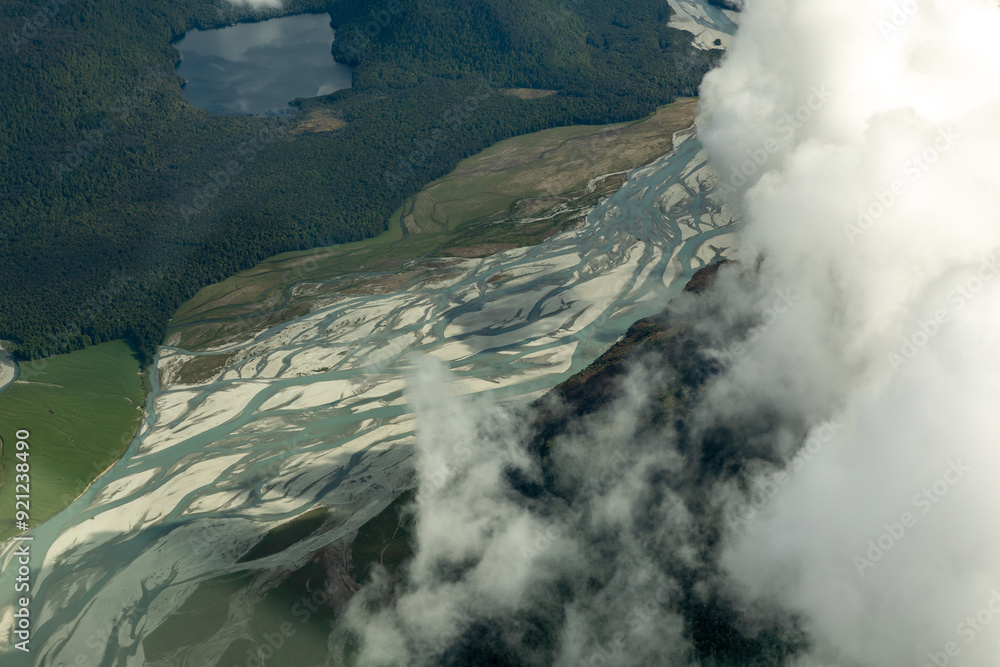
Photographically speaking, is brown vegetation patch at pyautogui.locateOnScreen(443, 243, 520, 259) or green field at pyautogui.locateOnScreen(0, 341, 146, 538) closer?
green field at pyautogui.locateOnScreen(0, 341, 146, 538)

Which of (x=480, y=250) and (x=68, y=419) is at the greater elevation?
(x=68, y=419)

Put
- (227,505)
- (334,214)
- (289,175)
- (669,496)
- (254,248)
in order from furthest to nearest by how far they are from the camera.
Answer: (289,175)
(334,214)
(254,248)
(227,505)
(669,496)

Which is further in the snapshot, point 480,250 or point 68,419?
point 480,250

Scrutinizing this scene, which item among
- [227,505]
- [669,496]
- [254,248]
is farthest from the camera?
[254,248]

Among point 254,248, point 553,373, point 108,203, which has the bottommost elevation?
point 553,373

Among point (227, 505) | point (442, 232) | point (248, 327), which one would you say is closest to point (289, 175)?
point (442, 232)

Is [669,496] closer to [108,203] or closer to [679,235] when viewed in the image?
[679,235]

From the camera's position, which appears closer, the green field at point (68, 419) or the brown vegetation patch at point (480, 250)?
the green field at point (68, 419)

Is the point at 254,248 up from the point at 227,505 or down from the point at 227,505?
up
